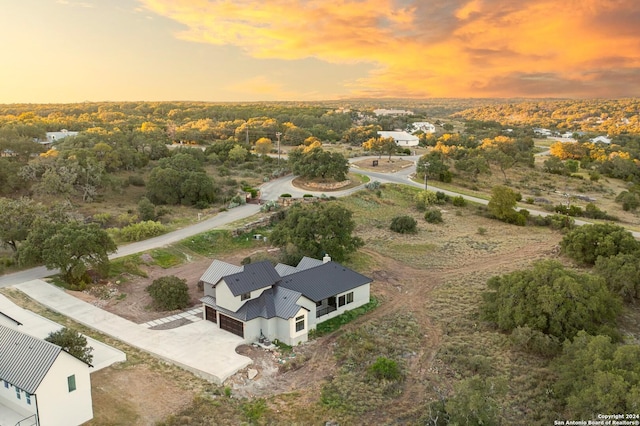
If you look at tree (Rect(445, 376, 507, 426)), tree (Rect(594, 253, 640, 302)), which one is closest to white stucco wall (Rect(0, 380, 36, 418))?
tree (Rect(445, 376, 507, 426))

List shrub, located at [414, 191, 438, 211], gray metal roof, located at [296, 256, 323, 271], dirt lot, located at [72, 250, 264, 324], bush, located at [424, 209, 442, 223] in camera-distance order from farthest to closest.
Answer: shrub, located at [414, 191, 438, 211], bush, located at [424, 209, 442, 223], gray metal roof, located at [296, 256, 323, 271], dirt lot, located at [72, 250, 264, 324]

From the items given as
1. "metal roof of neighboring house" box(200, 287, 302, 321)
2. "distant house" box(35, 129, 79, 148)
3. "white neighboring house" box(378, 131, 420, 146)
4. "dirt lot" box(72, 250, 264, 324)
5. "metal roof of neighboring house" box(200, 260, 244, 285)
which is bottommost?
"dirt lot" box(72, 250, 264, 324)

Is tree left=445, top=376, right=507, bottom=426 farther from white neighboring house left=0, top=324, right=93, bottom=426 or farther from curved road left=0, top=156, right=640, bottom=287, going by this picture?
curved road left=0, top=156, right=640, bottom=287

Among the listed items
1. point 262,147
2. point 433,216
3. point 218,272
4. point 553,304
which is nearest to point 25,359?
point 218,272

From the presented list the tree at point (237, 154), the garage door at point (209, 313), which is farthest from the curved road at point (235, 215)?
the garage door at point (209, 313)

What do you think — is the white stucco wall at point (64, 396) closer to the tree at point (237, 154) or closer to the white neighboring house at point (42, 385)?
the white neighboring house at point (42, 385)
